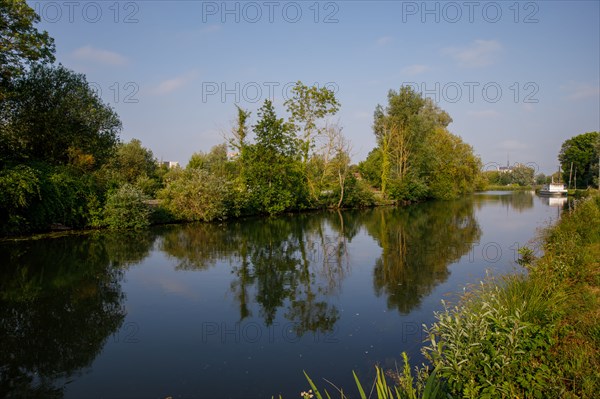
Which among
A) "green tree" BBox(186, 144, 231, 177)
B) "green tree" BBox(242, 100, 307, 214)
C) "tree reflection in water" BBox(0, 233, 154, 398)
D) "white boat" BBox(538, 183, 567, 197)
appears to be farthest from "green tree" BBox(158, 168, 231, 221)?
"white boat" BBox(538, 183, 567, 197)

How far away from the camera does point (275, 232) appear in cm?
1794

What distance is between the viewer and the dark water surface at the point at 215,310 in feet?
15.6

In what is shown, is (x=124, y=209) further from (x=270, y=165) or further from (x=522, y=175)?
(x=522, y=175)

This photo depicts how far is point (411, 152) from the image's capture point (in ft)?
131

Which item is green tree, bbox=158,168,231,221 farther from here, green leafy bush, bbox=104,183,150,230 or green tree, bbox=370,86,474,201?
green tree, bbox=370,86,474,201

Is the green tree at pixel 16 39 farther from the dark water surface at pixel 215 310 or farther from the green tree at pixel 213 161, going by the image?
the green tree at pixel 213 161

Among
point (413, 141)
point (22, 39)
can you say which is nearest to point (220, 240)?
point (22, 39)

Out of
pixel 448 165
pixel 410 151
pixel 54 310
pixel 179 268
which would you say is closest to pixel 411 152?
pixel 410 151

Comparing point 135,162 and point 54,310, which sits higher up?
point 135,162

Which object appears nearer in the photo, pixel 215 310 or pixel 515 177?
pixel 215 310

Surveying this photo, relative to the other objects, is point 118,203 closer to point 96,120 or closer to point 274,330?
point 96,120

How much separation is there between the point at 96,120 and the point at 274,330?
20.5 meters

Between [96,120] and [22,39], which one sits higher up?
[22,39]

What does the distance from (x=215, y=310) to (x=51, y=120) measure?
1701cm
